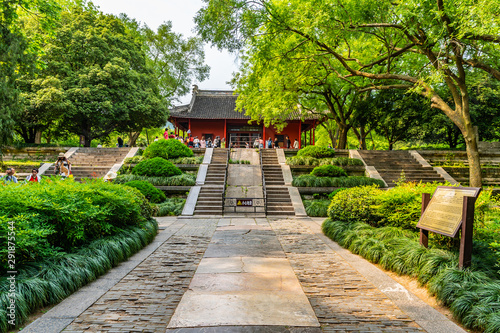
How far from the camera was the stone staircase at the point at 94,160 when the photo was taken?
59.8ft

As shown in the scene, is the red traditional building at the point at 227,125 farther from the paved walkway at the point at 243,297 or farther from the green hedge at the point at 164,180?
the paved walkway at the point at 243,297

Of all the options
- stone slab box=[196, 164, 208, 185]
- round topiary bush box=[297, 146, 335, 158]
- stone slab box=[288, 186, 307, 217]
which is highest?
round topiary bush box=[297, 146, 335, 158]

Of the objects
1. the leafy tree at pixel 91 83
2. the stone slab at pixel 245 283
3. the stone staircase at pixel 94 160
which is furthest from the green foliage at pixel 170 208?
the leafy tree at pixel 91 83

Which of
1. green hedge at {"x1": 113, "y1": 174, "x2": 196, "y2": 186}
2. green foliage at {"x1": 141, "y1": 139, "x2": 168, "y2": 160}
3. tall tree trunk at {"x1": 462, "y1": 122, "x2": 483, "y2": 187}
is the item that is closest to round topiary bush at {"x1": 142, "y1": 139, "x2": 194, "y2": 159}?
green foliage at {"x1": 141, "y1": 139, "x2": 168, "y2": 160}

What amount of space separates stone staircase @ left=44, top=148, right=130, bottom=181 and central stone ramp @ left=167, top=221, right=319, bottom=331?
1484 centimetres

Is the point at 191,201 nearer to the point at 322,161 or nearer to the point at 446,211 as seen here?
the point at 322,161

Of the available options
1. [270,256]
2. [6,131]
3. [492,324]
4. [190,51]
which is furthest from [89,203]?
[190,51]

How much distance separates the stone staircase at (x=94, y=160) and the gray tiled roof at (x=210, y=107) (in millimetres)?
8658

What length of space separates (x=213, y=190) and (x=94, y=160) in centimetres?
1090

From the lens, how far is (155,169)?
1538 cm

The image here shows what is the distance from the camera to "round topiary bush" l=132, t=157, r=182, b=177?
15.3 metres

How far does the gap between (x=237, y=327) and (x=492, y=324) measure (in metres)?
2.54

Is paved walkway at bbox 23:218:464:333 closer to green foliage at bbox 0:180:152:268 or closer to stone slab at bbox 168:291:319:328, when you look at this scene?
stone slab at bbox 168:291:319:328

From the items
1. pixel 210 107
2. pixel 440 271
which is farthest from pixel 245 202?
pixel 210 107
